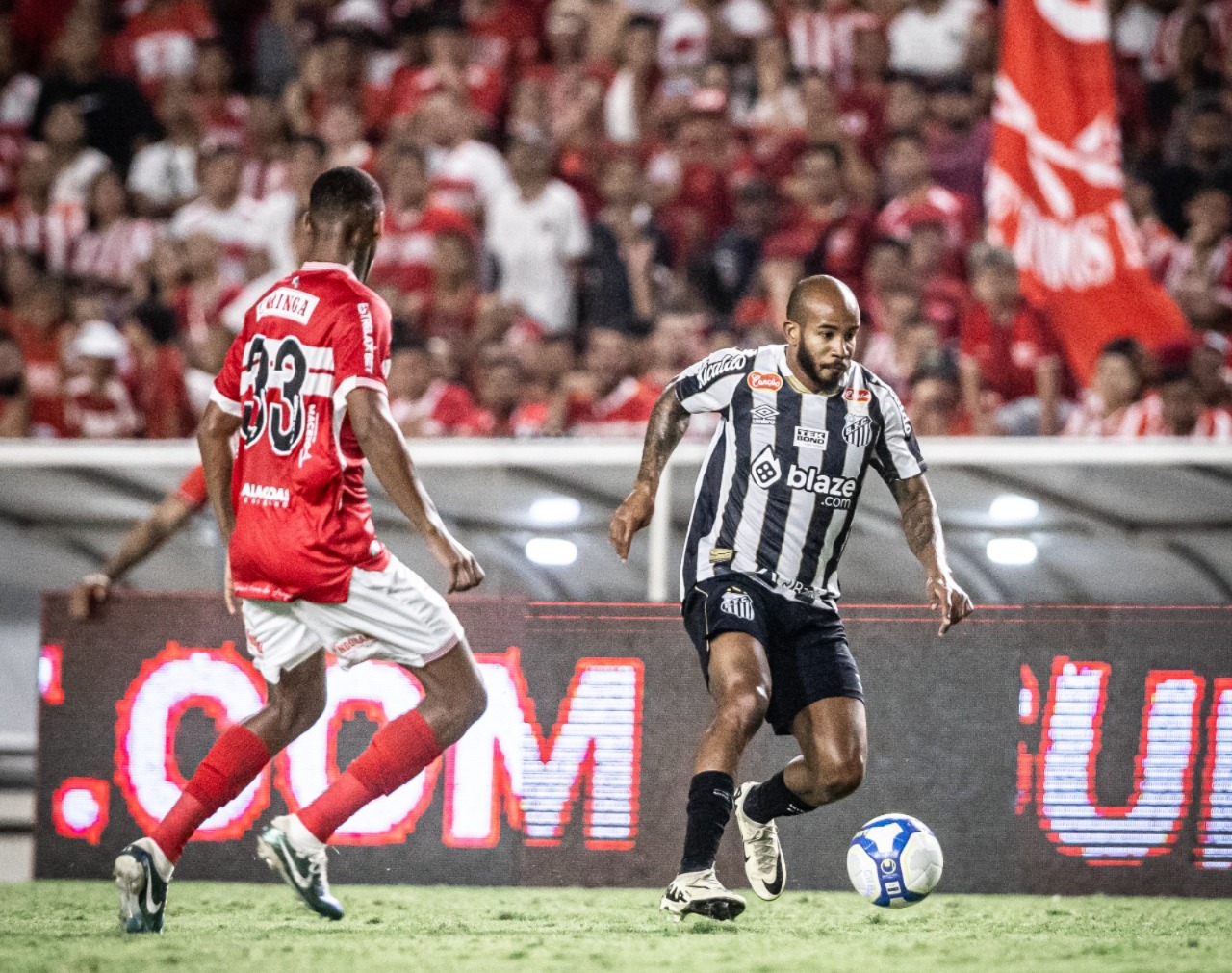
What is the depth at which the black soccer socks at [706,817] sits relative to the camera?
16.9 feet

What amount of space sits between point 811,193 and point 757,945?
610 cm

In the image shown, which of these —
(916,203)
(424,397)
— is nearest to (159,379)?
(424,397)

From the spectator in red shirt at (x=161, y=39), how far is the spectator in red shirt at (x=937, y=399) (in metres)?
6.35

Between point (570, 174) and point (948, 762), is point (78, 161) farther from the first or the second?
point (948, 762)

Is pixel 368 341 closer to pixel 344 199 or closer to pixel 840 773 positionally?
pixel 344 199

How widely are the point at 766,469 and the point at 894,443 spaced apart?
0.42 m

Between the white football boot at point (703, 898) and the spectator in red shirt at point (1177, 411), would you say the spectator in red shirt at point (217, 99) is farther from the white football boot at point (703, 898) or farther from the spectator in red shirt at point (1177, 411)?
the white football boot at point (703, 898)

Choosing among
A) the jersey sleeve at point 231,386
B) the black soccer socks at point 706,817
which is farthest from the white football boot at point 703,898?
the jersey sleeve at point 231,386

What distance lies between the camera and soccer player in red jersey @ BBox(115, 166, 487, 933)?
16.1 feet

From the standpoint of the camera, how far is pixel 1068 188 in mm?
9141

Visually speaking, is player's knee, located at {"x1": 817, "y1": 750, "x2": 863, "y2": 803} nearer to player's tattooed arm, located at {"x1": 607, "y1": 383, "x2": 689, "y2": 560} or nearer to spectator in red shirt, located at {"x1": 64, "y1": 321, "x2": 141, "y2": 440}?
player's tattooed arm, located at {"x1": 607, "y1": 383, "x2": 689, "y2": 560}

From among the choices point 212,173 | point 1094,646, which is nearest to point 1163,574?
point 1094,646

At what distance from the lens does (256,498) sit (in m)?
5.01

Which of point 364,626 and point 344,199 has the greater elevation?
point 344,199
